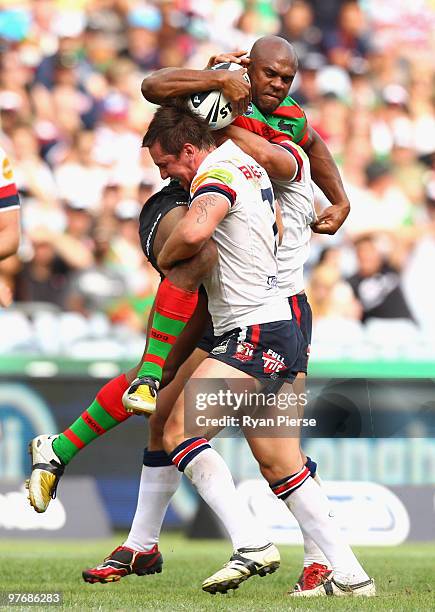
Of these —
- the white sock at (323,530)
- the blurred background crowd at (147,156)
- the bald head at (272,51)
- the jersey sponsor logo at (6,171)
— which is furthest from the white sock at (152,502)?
the blurred background crowd at (147,156)

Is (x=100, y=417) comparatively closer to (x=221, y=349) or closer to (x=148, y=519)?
(x=148, y=519)

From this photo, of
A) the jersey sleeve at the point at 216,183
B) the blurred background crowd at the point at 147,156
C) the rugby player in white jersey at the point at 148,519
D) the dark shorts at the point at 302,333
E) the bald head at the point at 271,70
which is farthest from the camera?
the blurred background crowd at the point at 147,156

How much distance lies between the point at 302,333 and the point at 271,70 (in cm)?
133

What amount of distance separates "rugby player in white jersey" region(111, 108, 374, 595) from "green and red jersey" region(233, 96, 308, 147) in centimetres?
25

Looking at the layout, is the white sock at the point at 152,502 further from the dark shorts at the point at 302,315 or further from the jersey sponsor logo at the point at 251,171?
the jersey sponsor logo at the point at 251,171

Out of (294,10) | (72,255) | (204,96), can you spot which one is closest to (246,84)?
(204,96)

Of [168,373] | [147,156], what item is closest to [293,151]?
[168,373]

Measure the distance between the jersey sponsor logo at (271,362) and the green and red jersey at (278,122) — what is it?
110 cm

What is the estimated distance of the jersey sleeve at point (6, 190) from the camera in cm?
631

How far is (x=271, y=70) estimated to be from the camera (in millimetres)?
5676

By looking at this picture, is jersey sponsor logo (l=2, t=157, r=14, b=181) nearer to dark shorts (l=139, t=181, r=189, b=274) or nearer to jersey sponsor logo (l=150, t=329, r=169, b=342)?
dark shorts (l=139, t=181, r=189, b=274)

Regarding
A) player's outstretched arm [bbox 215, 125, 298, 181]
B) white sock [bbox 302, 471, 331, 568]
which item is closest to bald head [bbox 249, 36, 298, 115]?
player's outstretched arm [bbox 215, 125, 298, 181]

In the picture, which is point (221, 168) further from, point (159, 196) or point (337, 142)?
point (337, 142)

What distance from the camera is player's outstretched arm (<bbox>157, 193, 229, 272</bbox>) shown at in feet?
16.8
